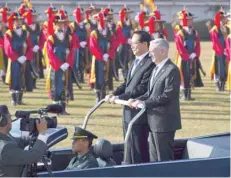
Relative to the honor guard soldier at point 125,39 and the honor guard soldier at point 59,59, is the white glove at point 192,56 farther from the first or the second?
the honor guard soldier at point 125,39

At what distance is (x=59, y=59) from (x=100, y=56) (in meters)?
1.75

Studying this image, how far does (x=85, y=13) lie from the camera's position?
21812mm

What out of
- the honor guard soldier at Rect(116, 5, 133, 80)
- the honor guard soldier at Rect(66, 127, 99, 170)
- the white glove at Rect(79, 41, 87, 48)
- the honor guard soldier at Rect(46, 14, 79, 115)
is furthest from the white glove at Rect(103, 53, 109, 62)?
the honor guard soldier at Rect(66, 127, 99, 170)

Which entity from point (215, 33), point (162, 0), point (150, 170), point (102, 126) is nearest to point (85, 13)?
point (215, 33)

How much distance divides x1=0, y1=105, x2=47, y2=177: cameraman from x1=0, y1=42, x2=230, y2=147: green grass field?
15.9 ft

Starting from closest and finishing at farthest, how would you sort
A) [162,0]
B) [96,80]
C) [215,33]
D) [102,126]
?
[102,126], [96,80], [215,33], [162,0]

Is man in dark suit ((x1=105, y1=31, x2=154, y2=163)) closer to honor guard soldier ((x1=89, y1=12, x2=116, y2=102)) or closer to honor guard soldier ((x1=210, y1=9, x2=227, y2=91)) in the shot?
honor guard soldier ((x1=89, y1=12, x2=116, y2=102))

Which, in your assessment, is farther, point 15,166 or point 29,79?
point 29,79

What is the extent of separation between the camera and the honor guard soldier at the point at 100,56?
16266mm

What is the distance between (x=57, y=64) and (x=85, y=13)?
7.16 m

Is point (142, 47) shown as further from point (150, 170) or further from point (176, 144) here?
point (150, 170)

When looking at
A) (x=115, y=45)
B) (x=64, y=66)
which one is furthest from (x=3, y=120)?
(x=115, y=45)

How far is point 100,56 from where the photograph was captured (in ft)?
53.9

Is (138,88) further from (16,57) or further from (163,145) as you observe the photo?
(16,57)
